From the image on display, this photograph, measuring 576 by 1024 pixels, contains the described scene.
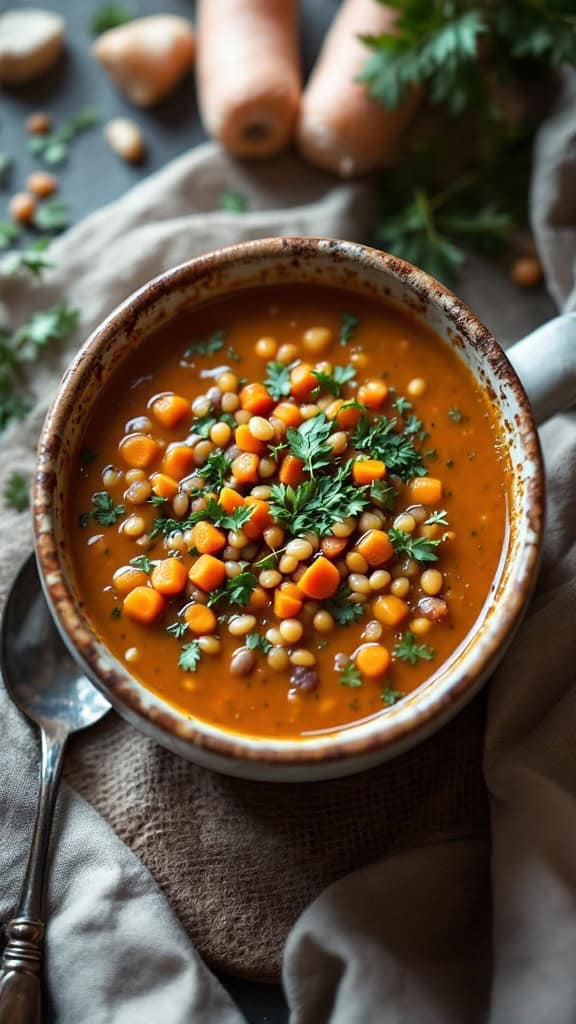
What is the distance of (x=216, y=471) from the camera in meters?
2.53

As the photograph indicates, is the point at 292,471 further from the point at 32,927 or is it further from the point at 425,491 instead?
the point at 32,927

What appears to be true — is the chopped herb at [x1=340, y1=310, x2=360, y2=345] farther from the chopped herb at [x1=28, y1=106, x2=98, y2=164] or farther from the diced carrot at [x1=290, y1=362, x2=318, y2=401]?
the chopped herb at [x1=28, y1=106, x2=98, y2=164]

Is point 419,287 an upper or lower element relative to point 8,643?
upper

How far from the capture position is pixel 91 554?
2.47 meters

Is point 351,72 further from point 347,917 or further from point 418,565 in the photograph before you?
point 347,917

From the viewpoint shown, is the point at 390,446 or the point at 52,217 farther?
the point at 52,217

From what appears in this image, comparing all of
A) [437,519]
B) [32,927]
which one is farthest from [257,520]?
[32,927]

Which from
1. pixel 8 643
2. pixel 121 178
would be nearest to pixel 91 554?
pixel 8 643

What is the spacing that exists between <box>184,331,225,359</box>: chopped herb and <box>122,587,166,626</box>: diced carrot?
0.65 m

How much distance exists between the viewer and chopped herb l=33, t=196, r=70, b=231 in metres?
3.48

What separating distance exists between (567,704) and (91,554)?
47.8 inches

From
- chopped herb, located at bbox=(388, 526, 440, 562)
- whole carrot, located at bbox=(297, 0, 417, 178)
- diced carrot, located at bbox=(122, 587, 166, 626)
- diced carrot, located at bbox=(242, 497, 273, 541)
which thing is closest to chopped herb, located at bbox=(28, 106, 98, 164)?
whole carrot, located at bbox=(297, 0, 417, 178)

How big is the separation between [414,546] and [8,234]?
74.8 inches

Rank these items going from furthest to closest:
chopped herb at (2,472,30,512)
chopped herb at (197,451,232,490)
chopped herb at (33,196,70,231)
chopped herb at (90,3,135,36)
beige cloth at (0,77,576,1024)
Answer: chopped herb at (90,3,135,36) → chopped herb at (33,196,70,231) → chopped herb at (2,472,30,512) → chopped herb at (197,451,232,490) → beige cloth at (0,77,576,1024)
